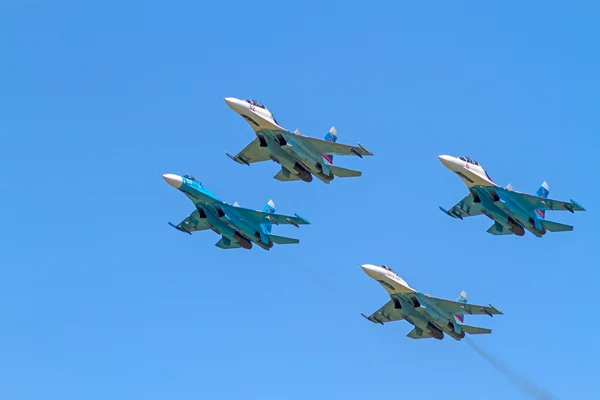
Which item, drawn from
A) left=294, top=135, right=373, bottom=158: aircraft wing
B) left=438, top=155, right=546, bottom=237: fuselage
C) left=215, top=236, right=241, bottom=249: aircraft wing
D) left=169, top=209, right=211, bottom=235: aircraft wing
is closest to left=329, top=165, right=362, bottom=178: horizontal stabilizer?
left=294, top=135, right=373, bottom=158: aircraft wing

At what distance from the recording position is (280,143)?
319 ft

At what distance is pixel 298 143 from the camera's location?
318ft

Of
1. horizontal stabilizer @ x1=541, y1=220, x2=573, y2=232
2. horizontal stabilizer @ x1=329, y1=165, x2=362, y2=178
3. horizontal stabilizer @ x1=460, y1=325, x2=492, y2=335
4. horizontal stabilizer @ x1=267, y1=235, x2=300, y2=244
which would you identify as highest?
horizontal stabilizer @ x1=541, y1=220, x2=573, y2=232

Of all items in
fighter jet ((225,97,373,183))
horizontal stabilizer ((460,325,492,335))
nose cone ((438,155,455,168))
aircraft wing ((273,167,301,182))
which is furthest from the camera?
aircraft wing ((273,167,301,182))

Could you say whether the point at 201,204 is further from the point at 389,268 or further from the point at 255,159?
the point at 389,268

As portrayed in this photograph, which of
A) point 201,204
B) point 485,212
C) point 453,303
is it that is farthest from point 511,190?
point 201,204

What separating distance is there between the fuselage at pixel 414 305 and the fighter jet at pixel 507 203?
9038 mm

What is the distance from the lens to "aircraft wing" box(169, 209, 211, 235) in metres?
104

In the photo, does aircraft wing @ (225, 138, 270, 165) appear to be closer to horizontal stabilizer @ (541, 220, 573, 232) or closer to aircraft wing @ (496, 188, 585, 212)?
aircraft wing @ (496, 188, 585, 212)

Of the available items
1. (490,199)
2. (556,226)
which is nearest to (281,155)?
(490,199)

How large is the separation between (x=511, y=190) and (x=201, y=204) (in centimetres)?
2397

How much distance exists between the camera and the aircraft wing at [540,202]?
97.8 meters

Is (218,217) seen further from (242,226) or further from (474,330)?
(474,330)

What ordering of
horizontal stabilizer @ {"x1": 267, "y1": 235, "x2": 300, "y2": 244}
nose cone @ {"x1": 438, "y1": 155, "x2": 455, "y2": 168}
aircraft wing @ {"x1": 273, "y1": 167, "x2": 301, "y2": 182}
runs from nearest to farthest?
nose cone @ {"x1": 438, "y1": 155, "x2": 455, "y2": 168} → horizontal stabilizer @ {"x1": 267, "y1": 235, "x2": 300, "y2": 244} → aircraft wing @ {"x1": 273, "y1": 167, "x2": 301, "y2": 182}
